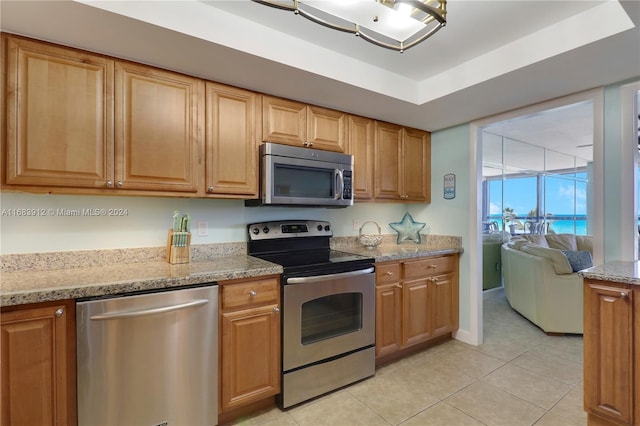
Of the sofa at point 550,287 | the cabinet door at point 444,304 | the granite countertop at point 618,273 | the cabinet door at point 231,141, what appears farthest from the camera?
the sofa at point 550,287

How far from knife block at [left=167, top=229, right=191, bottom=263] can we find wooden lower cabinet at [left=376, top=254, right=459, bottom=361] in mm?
1394

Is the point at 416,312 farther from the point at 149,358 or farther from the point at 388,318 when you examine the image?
the point at 149,358

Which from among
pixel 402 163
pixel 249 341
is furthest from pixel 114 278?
pixel 402 163

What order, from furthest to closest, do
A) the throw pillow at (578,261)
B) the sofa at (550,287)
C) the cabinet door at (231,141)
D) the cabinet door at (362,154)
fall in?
the throw pillow at (578,261) < the sofa at (550,287) < the cabinet door at (362,154) < the cabinet door at (231,141)

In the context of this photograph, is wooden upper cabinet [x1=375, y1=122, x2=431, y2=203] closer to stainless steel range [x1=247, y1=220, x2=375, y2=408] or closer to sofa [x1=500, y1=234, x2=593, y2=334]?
stainless steel range [x1=247, y1=220, x2=375, y2=408]

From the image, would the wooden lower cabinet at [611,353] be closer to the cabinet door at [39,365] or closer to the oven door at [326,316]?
the oven door at [326,316]

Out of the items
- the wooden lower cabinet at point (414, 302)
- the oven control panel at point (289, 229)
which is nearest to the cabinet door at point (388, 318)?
the wooden lower cabinet at point (414, 302)

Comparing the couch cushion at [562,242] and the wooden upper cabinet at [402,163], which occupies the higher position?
the wooden upper cabinet at [402,163]

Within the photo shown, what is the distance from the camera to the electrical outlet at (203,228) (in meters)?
2.24

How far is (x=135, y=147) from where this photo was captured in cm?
178

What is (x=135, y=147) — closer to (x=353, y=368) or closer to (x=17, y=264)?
(x=17, y=264)

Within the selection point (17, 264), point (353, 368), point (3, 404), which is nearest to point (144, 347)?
point (3, 404)

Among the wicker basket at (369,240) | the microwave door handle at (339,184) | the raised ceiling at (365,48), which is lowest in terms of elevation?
the wicker basket at (369,240)

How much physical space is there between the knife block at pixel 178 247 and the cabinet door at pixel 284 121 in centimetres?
87
